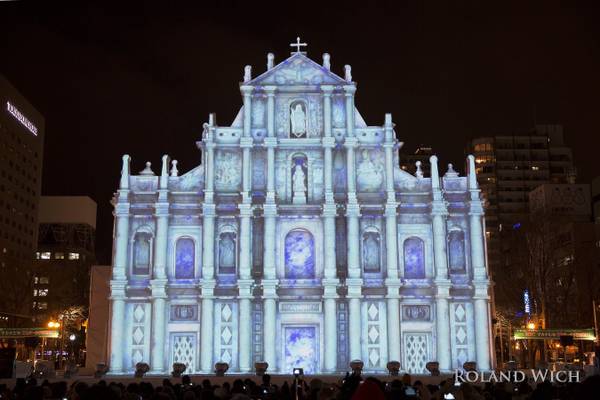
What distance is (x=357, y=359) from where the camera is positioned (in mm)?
47281

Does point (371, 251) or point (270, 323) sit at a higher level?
point (371, 251)

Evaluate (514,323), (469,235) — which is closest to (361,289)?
(469,235)

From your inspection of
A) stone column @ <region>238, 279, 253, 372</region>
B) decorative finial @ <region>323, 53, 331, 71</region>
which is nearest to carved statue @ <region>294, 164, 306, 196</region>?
stone column @ <region>238, 279, 253, 372</region>

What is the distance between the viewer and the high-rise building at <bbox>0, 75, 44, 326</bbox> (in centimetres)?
12062

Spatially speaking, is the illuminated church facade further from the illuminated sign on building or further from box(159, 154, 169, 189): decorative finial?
the illuminated sign on building

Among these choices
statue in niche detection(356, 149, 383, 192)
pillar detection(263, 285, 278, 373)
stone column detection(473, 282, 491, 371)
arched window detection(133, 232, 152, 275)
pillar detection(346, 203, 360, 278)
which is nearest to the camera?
pillar detection(263, 285, 278, 373)

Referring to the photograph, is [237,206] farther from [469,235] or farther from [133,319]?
[469,235]

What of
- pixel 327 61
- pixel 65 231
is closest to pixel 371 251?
pixel 327 61

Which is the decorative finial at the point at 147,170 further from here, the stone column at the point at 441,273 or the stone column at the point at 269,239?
the stone column at the point at 441,273

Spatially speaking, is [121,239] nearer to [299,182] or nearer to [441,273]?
[299,182]

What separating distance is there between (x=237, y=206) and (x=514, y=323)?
35075mm

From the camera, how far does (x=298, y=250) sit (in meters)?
49.9

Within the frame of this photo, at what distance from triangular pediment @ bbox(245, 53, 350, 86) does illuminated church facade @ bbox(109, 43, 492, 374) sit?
8cm

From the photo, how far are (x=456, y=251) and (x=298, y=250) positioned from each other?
33.7 ft
